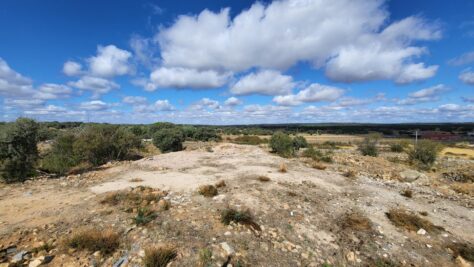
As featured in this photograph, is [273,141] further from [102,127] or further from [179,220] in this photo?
[179,220]

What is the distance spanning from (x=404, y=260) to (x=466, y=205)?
719cm

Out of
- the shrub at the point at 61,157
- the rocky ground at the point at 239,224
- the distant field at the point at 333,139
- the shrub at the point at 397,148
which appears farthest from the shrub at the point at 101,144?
the distant field at the point at 333,139

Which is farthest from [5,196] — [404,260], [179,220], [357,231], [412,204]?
[412,204]

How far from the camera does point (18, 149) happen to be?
39.5 ft

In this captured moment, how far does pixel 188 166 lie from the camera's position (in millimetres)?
15984

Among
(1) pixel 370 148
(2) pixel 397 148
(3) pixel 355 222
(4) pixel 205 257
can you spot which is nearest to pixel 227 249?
(4) pixel 205 257

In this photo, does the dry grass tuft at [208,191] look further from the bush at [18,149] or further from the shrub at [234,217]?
the bush at [18,149]

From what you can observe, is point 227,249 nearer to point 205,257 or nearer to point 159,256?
point 205,257

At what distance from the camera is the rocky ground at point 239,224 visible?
18.2 ft

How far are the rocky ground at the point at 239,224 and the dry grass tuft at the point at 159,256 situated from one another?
13 centimetres

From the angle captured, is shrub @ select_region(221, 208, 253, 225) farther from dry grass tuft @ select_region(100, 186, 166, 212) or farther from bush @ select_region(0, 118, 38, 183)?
bush @ select_region(0, 118, 38, 183)

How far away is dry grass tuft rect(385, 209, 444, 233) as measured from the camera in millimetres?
7472

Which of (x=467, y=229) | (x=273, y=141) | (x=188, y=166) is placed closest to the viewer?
(x=467, y=229)

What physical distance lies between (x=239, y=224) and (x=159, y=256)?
8.00ft
